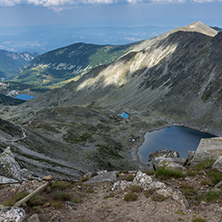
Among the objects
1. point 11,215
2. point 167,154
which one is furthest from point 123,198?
point 167,154

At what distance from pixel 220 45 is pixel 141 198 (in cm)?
17385

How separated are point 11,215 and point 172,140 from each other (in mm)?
102476

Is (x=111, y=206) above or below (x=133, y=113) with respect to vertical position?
above

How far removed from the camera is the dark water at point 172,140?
9369 cm

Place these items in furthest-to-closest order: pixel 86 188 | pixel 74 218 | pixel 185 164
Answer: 1. pixel 185 164
2. pixel 86 188
3. pixel 74 218

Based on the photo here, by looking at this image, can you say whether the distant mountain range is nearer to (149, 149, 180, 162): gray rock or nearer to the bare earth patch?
(149, 149, 180, 162): gray rock

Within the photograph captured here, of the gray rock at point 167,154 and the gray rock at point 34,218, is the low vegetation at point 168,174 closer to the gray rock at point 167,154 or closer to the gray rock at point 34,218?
the gray rock at point 34,218

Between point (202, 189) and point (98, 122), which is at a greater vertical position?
point (202, 189)

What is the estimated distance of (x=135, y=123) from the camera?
123 m

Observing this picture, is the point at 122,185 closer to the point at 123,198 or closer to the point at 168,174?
the point at 123,198

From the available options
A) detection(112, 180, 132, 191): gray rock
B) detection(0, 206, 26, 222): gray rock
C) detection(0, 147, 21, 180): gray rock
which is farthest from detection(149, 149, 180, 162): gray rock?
detection(0, 206, 26, 222): gray rock

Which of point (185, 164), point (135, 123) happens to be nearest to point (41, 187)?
point (185, 164)

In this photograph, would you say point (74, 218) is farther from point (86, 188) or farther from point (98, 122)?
point (98, 122)

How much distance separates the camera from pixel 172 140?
345ft
